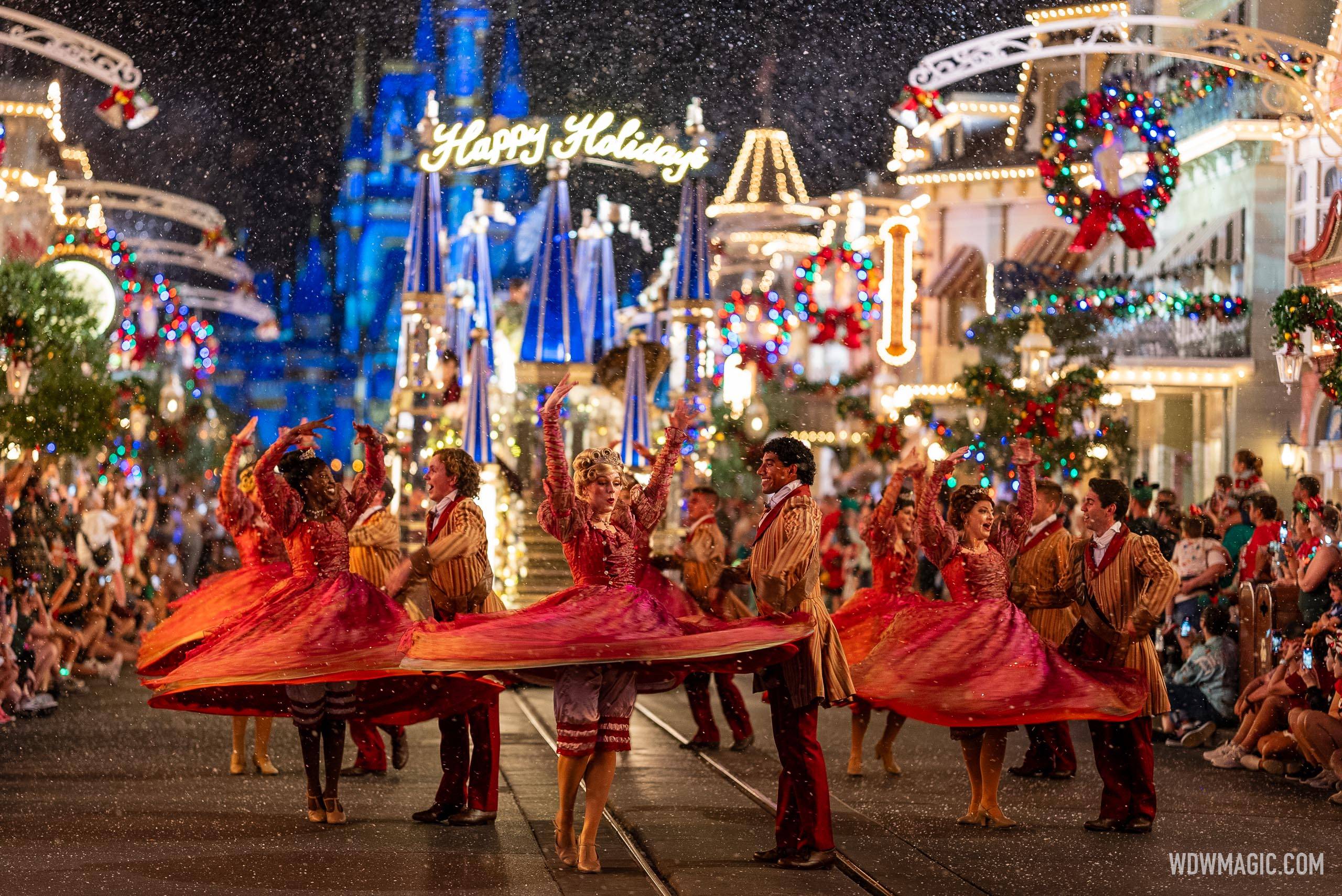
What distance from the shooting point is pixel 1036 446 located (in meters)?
21.4

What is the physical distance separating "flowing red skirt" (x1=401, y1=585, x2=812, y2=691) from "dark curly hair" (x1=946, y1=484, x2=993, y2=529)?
1.77 metres

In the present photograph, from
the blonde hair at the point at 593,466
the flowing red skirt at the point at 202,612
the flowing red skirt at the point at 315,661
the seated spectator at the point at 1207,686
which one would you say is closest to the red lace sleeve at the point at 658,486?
the blonde hair at the point at 593,466

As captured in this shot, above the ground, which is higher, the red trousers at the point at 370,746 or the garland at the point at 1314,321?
the garland at the point at 1314,321

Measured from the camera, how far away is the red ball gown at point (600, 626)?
7445mm

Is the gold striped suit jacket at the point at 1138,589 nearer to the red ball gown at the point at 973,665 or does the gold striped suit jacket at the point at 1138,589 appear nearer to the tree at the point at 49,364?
the red ball gown at the point at 973,665

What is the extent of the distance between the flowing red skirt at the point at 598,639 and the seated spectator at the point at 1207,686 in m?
6.20

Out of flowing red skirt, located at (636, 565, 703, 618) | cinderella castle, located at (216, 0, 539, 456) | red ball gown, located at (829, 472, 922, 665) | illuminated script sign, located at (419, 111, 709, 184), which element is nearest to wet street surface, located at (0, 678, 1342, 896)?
red ball gown, located at (829, 472, 922, 665)

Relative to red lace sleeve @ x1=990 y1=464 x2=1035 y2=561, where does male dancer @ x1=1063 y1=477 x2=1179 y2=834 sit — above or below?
below

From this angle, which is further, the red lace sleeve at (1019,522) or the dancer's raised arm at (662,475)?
the red lace sleeve at (1019,522)

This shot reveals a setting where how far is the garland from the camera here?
1275cm

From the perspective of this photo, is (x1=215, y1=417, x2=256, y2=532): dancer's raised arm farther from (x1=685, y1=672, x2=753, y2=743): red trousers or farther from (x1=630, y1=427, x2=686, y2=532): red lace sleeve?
(x1=630, y1=427, x2=686, y2=532): red lace sleeve

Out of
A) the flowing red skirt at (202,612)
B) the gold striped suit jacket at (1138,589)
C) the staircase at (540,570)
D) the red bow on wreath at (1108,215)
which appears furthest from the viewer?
the staircase at (540,570)

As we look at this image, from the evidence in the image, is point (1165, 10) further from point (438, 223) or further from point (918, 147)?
point (438, 223)

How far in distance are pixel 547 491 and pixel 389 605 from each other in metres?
1.41
